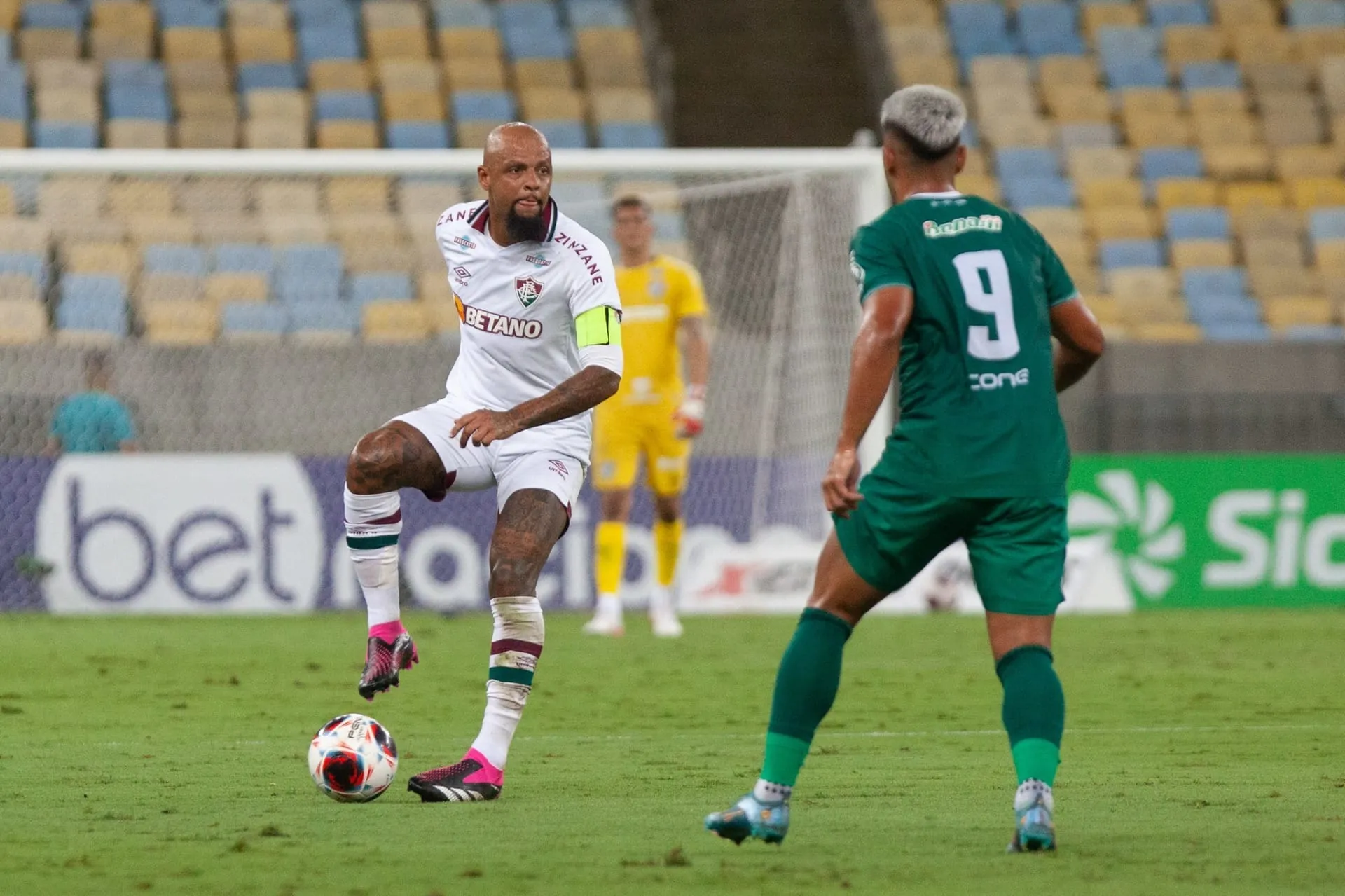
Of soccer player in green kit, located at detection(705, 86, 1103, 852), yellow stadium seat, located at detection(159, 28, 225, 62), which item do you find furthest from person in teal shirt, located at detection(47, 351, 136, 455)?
soccer player in green kit, located at detection(705, 86, 1103, 852)

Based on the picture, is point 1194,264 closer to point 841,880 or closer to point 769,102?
point 769,102

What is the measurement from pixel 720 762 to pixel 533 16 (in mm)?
14460

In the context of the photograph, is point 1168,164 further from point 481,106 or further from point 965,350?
point 965,350

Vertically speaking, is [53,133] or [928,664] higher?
[53,133]

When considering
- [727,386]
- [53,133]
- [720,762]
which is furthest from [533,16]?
[720,762]

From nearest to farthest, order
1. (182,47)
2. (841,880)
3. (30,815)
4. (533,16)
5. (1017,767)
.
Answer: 1. (841,880)
2. (1017,767)
3. (30,815)
4. (182,47)
5. (533,16)

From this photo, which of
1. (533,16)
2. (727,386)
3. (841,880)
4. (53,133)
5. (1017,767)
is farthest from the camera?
(533,16)

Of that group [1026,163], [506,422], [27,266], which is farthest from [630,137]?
[506,422]

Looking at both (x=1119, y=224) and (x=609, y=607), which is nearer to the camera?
(x=609, y=607)

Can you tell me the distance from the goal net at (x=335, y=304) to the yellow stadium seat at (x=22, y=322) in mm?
21

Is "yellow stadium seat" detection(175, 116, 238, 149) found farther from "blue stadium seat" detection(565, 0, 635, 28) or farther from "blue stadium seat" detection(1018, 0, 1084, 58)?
"blue stadium seat" detection(1018, 0, 1084, 58)

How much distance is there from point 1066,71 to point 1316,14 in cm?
299

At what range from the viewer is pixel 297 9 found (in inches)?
759

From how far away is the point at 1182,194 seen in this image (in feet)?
62.7
